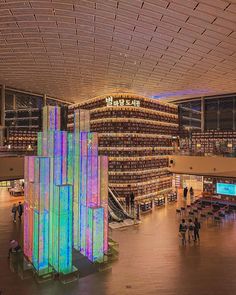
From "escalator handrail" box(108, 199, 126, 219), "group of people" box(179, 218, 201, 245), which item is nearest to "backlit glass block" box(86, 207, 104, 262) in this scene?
"group of people" box(179, 218, 201, 245)

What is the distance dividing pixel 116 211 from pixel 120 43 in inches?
349

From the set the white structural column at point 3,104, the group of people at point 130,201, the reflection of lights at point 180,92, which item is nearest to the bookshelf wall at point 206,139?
the reflection of lights at point 180,92

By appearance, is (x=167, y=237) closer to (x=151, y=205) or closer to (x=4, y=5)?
(x=151, y=205)

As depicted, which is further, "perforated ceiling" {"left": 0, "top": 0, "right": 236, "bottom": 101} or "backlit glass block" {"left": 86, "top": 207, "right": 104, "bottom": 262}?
"backlit glass block" {"left": 86, "top": 207, "right": 104, "bottom": 262}

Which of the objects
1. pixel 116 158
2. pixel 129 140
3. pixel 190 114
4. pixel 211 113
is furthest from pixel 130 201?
pixel 211 113

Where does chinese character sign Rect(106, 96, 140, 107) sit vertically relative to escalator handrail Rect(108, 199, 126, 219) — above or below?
above

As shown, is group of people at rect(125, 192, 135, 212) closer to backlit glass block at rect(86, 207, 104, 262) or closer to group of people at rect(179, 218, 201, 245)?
group of people at rect(179, 218, 201, 245)

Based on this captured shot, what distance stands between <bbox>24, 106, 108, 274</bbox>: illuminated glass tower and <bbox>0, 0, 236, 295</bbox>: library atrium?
4 centimetres

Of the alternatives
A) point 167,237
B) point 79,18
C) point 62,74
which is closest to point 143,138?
point 62,74

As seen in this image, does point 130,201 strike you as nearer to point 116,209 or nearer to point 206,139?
point 116,209

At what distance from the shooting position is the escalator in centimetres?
1521

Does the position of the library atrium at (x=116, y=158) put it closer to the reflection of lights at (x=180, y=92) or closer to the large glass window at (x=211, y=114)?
the reflection of lights at (x=180, y=92)

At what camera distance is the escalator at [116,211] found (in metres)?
15.2

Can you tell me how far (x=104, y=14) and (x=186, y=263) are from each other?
29.1ft
